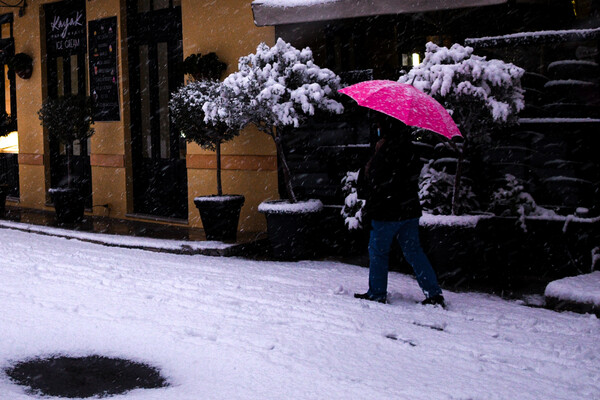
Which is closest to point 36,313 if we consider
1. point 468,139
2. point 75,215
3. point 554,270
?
point 468,139

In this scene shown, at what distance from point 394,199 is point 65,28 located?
32.5 ft

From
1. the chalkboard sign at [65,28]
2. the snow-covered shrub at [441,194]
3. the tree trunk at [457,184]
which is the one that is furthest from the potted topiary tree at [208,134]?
the chalkboard sign at [65,28]

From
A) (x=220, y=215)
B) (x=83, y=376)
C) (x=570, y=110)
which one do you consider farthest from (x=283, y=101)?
(x=83, y=376)

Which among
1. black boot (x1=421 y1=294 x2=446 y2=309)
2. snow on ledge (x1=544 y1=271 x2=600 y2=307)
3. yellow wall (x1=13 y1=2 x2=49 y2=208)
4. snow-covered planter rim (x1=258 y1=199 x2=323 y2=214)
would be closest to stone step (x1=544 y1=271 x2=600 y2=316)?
snow on ledge (x1=544 y1=271 x2=600 y2=307)

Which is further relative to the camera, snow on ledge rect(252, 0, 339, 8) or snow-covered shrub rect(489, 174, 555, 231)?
snow on ledge rect(252, 0, 339, 8)

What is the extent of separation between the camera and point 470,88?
7160 mm

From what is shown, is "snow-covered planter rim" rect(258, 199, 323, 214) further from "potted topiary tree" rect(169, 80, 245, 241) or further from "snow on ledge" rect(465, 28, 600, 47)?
"snow on ledge" rect(465, 28, 600, 47)

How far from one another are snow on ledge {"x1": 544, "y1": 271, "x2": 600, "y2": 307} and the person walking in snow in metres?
1.01

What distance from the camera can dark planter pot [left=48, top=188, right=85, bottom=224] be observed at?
1226 centimetres

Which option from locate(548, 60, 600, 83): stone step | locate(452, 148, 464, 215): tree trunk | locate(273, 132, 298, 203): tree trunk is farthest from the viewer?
locate(273, 132, 298, 203): tree trunk

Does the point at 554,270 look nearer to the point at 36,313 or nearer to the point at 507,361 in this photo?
the point at 507,361

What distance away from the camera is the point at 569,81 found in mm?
7926

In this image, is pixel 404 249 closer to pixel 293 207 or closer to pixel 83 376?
pixel 293 207

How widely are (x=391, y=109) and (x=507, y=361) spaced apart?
2140mm
